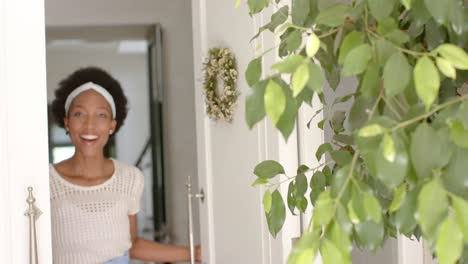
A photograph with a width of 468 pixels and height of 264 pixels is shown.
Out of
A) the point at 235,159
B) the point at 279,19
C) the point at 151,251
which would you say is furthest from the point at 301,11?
the point at 151,251

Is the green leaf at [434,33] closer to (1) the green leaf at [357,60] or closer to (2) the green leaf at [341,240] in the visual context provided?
(1) the green leaf at [357,60]

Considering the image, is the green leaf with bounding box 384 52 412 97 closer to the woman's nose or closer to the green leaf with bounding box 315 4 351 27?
the green leaf with bounding box 315 4 351 27

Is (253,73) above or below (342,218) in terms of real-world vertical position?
above

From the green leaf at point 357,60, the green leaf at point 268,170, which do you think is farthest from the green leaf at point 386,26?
the green leaf at point 268,170

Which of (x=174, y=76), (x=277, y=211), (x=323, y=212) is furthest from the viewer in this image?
(x=174, y=76)

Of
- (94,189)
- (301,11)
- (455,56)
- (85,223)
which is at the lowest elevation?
Answer: (85,223)

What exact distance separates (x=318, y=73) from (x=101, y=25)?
4.40 m

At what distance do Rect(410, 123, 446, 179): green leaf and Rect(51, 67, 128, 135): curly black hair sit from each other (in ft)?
8.07

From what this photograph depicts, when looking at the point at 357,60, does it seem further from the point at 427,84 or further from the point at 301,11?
the point at 301,11

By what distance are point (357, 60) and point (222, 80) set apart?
2128mm

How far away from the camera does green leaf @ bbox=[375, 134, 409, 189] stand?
0.76 meters

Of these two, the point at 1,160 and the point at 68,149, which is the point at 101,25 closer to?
the point at 68,149

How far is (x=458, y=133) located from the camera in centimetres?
78

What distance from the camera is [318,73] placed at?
77cm
